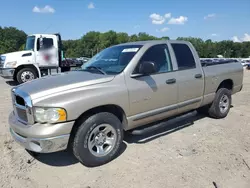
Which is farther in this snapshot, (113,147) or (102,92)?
(113,147)

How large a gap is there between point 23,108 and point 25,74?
911cm

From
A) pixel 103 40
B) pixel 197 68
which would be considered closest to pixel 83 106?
pixel 197 68

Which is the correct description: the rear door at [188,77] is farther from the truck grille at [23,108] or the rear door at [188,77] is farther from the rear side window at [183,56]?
the truck grille at [23,108]

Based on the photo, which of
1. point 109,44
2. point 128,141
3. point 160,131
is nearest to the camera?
point 128,141

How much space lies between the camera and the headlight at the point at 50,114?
311cm

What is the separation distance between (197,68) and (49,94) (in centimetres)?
317

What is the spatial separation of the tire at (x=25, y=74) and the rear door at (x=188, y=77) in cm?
900

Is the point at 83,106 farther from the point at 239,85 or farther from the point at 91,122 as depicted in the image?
the point at 239,85

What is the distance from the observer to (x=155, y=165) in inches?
142

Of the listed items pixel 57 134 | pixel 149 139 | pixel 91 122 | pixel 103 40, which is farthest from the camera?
pixel 103 40

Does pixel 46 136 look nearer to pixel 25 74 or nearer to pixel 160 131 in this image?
pixel 160 131

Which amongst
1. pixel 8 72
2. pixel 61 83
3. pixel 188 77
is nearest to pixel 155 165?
pixel 61 83

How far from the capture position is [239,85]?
6309 millimetres

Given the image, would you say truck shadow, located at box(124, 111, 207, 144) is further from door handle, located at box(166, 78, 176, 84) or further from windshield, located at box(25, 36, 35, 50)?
windshield, located at box(25, 36, 35, 50)
